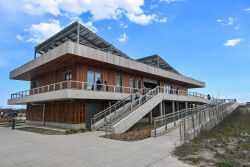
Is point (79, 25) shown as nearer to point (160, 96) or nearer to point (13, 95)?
point (160, 96)

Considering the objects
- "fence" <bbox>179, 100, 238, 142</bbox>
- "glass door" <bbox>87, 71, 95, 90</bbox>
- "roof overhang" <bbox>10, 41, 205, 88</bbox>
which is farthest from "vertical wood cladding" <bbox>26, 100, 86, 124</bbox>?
"fence" <bbox>179, 100, 238, 142</bbox>

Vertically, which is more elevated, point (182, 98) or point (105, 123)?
point (182, 98)

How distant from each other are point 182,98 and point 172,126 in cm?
1112

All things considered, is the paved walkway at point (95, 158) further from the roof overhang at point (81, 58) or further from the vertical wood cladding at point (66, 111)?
the roof overhang at point (81, 58)

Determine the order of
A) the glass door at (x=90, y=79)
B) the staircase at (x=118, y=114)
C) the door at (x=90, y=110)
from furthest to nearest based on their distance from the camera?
the glass door at (x=90, y=79) < the door at (x=90, y=110) < the staircase at (x=118, y=114)

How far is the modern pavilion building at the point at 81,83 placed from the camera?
14008 mm

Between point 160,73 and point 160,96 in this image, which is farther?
point 160,73

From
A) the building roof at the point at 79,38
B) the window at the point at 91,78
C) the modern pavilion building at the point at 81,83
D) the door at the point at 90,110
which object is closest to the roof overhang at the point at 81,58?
the modern pavilion building at the point at 81,83

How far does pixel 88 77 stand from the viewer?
648 inches

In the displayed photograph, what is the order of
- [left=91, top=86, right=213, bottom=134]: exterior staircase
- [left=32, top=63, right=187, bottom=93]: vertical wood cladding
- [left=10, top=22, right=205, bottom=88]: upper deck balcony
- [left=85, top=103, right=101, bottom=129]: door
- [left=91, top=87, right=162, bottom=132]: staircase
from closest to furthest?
[left=91, top=86, right=213, bottom=134]: exterior staircase
[left=91, top=87, right=162, bottom=132]: staircase
[left=10, top=22, right=205, bottom=88]: upper deck balcony
[left=85, top=103, right=101, bottom=129]: door
[left=32, top=63, right=187, bottom=93]: vertical wood cladding

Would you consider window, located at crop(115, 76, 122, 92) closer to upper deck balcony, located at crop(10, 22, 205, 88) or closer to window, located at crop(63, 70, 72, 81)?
upper deck balcony, located at crop(10, 22, 205, 88)

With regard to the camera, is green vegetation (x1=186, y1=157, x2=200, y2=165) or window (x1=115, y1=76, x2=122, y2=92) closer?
green vegetation (x1=186, y1=157, x2=200, y2=165)

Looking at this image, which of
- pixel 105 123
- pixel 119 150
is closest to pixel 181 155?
pixel 119 150

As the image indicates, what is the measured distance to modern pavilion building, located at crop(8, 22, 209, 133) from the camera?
14008 mm
